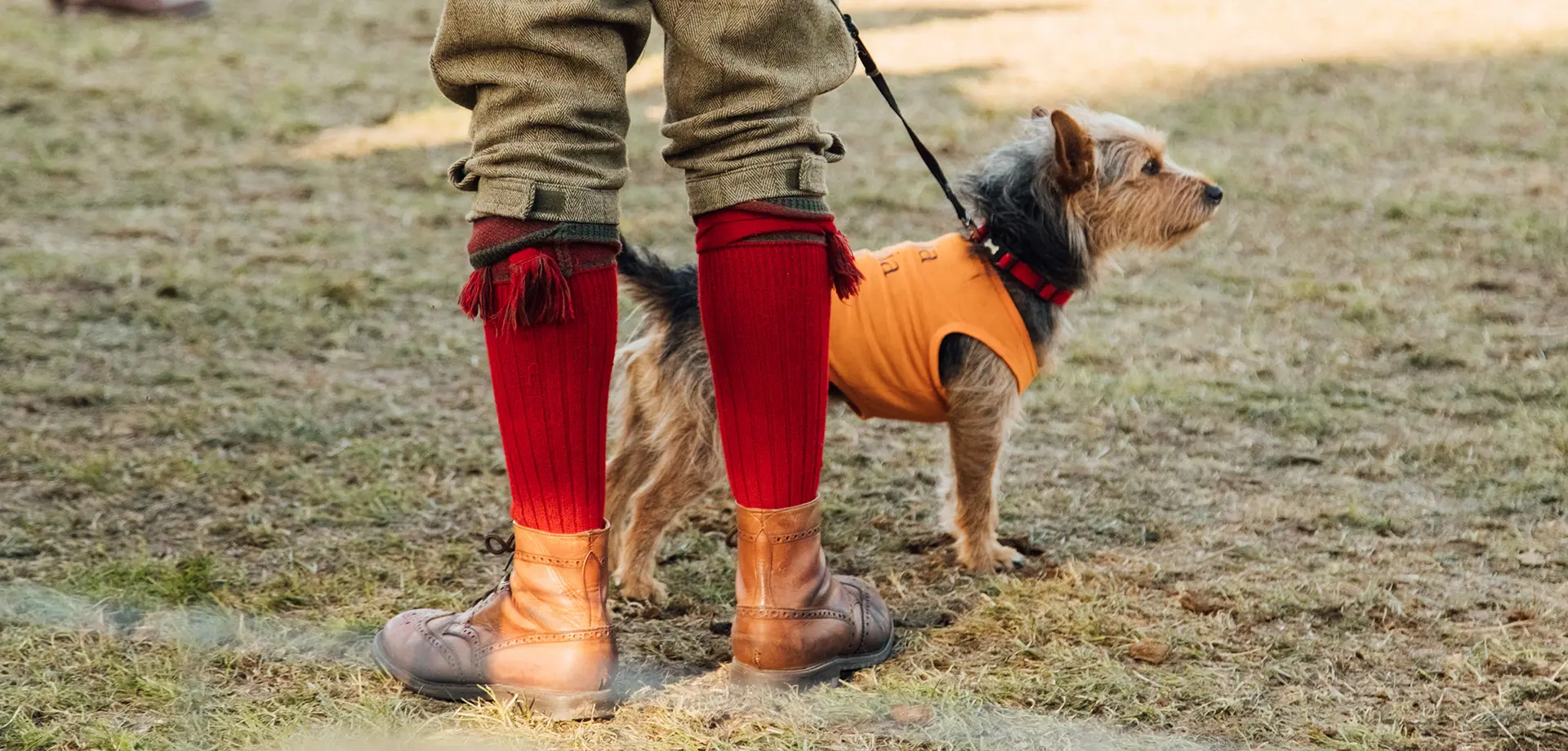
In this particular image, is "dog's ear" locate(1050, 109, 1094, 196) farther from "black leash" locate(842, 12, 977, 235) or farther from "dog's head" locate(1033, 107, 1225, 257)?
"black leash" locate(842, 12, 977, 235)

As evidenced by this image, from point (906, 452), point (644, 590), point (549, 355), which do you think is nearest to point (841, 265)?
point (549, 355)

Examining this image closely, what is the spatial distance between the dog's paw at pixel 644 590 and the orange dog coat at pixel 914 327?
0.50m

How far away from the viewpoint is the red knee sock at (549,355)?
1.95m

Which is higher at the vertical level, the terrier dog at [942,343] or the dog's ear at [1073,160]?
the dog's ear at [1073,160]

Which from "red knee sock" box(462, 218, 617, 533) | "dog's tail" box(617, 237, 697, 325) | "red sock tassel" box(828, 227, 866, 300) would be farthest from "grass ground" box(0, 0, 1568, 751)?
"red sock tassel" box(828, 227, 866, 300)

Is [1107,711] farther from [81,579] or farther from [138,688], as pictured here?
[81,579]

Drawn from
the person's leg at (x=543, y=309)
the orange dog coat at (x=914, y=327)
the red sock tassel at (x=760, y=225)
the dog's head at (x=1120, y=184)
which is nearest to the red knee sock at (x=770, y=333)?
the red sock tassel at (x=760, y=225)

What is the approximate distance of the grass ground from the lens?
2186 mm

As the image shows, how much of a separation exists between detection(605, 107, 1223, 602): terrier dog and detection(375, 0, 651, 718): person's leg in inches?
22.3

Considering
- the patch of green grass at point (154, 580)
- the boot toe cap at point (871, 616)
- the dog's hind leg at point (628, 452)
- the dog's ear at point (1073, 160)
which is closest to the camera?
the boot toe cap at point (871, 616)

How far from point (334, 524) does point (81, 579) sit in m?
0.50

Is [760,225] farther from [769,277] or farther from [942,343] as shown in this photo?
[942,343]

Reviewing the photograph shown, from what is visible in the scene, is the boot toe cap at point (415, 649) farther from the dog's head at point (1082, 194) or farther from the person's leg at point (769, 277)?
the dog's head at point (1082, 194)

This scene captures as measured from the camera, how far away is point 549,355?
2.01m
